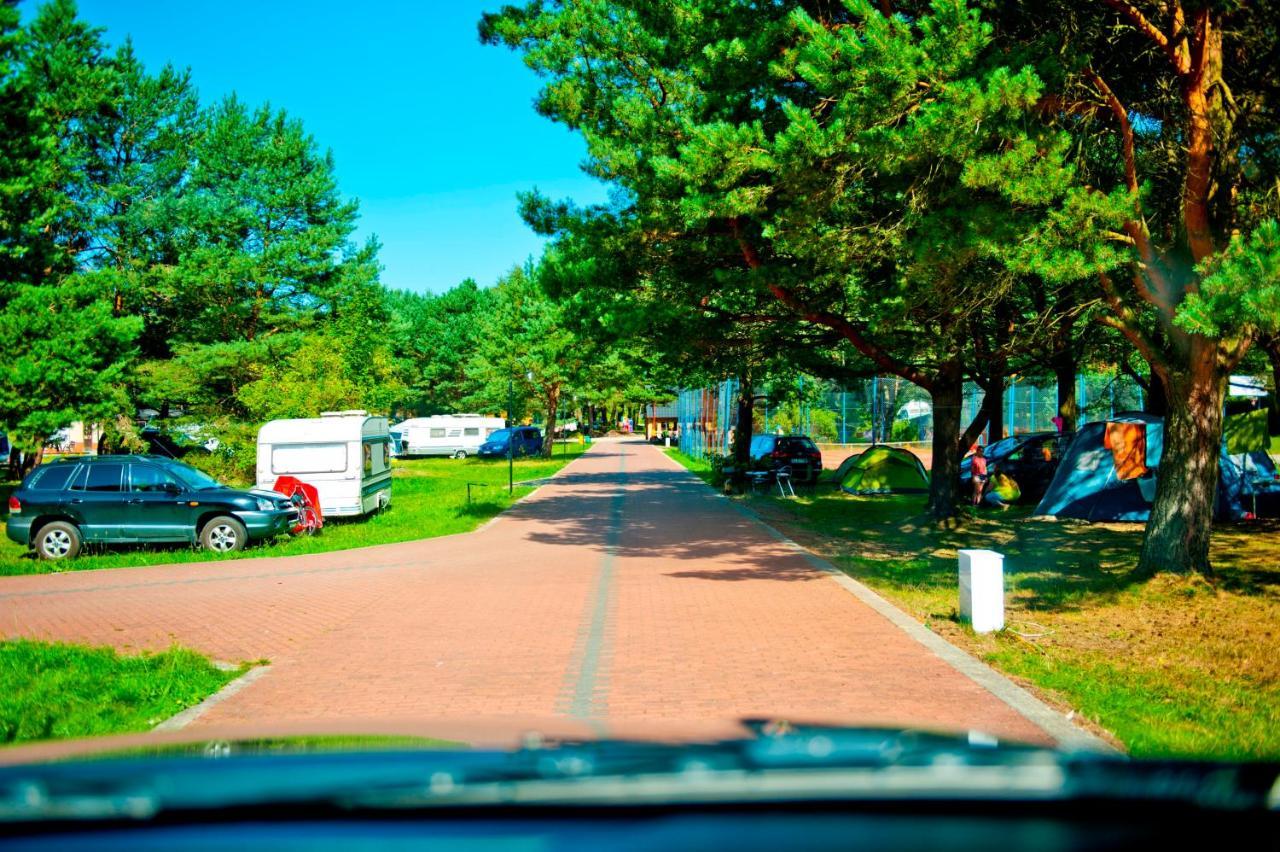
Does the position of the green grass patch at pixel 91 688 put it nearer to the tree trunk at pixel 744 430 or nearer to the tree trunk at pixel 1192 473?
the tree trunk at pixel 1192 473

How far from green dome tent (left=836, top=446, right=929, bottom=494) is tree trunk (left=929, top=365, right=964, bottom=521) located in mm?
7128

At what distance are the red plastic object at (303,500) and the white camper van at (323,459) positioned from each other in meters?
0.72

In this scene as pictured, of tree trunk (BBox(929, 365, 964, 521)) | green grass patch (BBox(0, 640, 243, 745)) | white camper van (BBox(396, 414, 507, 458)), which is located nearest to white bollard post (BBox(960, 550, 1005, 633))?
green grass patch (BBox(0, 640, 243, 745))

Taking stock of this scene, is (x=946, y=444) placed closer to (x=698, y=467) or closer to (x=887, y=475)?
(x=887, y=475)

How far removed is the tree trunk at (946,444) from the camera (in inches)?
728

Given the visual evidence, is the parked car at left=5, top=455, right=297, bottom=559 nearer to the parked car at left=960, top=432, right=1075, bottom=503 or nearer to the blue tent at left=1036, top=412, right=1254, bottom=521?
the blue tent at left=1036, top=412, right=1254, bottom=521

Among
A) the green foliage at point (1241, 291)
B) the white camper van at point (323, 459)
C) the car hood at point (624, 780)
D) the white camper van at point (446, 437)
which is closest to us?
the car hood at point (624, 780)

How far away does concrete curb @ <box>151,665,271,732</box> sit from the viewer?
6.19 meters

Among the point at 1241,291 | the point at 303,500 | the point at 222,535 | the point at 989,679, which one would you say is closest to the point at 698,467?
the point at 303,500

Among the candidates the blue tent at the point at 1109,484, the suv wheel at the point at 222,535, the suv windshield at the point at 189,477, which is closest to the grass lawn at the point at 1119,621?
the blue tent at the point at 1109,484

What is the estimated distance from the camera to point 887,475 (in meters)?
26.2

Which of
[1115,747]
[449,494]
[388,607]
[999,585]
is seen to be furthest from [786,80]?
[449,494]

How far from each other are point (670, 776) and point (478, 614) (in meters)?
8.93

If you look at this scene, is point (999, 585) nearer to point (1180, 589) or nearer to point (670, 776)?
point (1180, 589)
